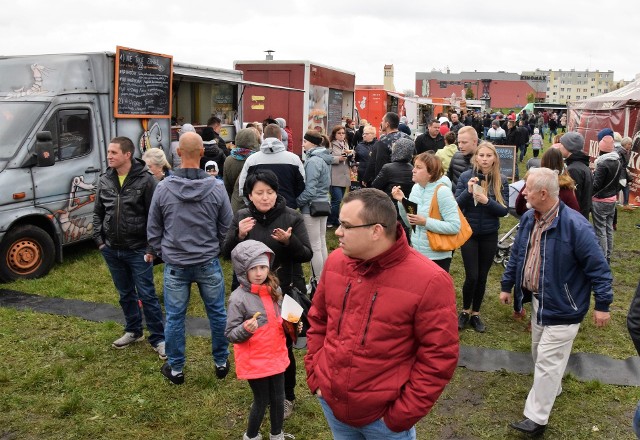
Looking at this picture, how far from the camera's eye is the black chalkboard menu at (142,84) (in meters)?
8.17

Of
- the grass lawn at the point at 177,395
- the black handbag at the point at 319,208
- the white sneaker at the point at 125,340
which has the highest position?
the black handbag at the point at 319,208

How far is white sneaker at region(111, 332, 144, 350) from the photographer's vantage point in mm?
5387

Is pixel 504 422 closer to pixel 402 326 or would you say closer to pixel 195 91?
pixel 402 326

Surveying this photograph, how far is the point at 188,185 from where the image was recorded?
4.38 meters

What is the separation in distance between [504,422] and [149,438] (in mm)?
2579

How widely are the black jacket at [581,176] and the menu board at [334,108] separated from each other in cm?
1176

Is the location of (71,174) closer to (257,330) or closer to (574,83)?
(257,330)

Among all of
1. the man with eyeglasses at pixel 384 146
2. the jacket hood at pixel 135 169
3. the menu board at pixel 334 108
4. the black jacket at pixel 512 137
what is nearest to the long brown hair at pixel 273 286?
the jacket hood at pixel 135 169

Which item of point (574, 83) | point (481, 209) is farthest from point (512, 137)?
point (574, 83)

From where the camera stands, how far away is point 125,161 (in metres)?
4.90

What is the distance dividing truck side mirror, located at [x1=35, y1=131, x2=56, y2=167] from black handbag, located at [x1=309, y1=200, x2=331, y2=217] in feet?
10.8

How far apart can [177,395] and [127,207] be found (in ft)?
5.31

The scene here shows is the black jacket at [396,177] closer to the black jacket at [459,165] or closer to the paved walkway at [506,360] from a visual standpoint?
the black jacket at [459,165]

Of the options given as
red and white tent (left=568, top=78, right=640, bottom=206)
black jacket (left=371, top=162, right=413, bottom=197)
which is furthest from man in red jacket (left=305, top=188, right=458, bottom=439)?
red and white tent (left=568, top=78, right=640, bottom=206)
